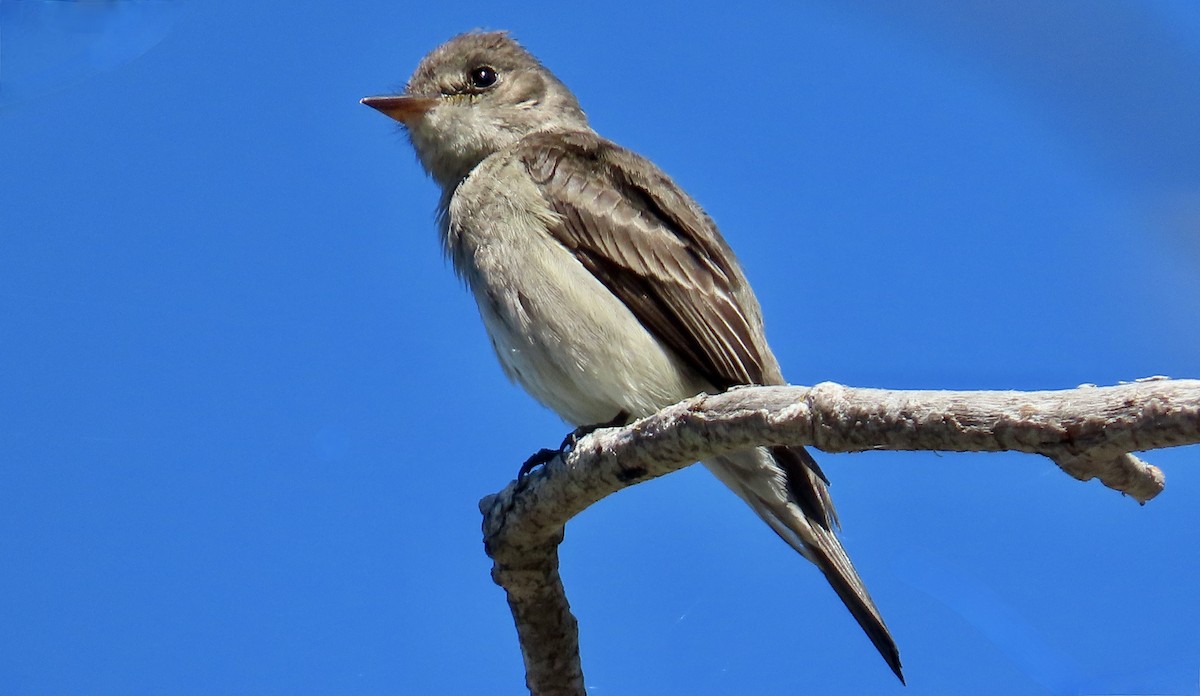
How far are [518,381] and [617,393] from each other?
0.50m

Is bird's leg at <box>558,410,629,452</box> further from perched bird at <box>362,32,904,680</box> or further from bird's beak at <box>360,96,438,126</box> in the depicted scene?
bird's beak at <box>360,96,438,126</box>

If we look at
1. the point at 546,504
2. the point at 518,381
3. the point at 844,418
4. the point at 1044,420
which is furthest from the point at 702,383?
the point at 1044,420

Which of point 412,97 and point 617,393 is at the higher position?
point 412,97

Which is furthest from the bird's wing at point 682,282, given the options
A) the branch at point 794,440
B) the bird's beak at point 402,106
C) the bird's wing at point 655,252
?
the branch at point 794,440

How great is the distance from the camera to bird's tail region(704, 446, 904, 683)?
4559 millimetres

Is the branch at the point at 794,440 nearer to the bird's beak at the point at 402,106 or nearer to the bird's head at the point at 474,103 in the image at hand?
the bird's head at the point at 474,103

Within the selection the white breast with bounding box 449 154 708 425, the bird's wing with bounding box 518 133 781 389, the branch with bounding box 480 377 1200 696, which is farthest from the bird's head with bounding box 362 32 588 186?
the branch with bounding box 480 377 1200 696

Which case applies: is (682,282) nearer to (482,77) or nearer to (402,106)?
(402,106)

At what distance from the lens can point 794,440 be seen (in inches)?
130

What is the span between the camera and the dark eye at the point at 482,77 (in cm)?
615

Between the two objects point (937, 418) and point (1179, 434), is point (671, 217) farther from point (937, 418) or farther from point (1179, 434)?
point (1179, 434)

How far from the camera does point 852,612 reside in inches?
176

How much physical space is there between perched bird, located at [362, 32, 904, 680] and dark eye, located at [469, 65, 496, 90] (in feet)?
1.98

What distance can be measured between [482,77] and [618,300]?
1847 millimetres
